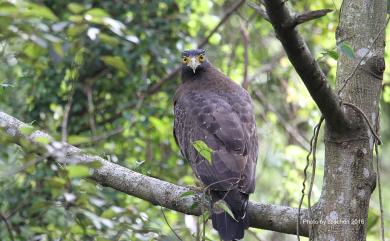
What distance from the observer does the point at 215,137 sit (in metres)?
5.14

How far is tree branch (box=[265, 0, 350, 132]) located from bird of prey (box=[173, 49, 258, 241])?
700 millimetres

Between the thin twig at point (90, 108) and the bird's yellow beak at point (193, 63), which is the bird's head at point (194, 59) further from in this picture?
the thin twig at point (90, 108)

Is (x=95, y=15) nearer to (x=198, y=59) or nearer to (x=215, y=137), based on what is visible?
(x=215, y=137)

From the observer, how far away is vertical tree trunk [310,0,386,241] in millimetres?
3715

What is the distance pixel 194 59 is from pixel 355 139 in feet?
9.93

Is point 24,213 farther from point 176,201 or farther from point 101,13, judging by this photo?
point 101,13

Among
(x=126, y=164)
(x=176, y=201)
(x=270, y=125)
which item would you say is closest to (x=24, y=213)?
(x=126, y=164)

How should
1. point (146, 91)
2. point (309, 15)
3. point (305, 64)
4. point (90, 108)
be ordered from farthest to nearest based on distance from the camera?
point (146, 91), point (90, 108), point (305, 64), point (309, 15)

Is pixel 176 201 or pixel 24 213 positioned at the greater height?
pixel 176 201

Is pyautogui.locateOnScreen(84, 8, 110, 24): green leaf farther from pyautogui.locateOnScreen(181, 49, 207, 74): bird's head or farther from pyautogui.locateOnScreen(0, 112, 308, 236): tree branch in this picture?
pyautogui.locateOnScreen(181, 49, 207, 74): bird's head

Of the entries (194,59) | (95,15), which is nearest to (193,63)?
(194,59)

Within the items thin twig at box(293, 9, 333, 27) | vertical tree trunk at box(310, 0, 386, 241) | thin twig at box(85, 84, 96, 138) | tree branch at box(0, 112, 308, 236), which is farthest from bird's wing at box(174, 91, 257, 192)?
thin twig at box(293, 9, 333, 27)

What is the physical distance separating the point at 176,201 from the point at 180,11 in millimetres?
3881

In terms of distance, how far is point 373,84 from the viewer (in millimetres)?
3881
